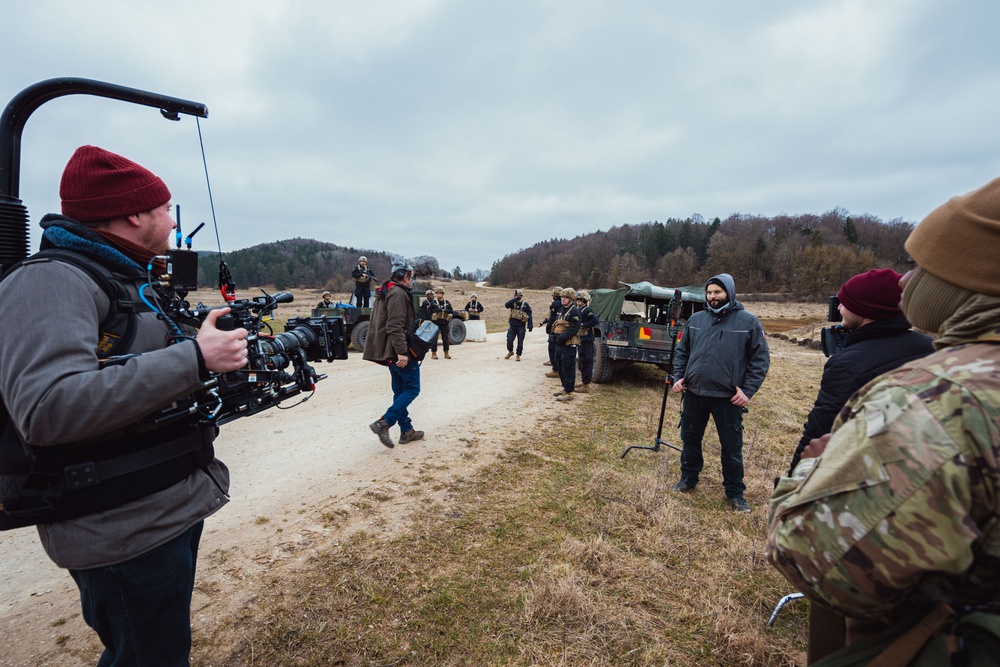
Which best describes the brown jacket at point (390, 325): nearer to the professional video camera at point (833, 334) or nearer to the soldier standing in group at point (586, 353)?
the professional video camera at point (833, 334)

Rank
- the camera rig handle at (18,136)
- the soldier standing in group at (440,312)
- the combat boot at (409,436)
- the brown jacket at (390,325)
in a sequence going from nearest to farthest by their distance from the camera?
1. the camera rig handle at (18,136)
2. the brown jacket at (390,325)
3. the combat boot at (409,436)
4. the soldier standing in group at (440,312)

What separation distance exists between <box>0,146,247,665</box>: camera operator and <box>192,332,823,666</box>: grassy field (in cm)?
102

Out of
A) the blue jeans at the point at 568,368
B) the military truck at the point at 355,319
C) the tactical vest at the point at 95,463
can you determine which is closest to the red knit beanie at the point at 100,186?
the tactical vest at the point at 95,463

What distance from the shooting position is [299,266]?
222ft

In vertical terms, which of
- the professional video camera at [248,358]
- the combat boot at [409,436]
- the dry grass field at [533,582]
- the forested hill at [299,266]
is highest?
the forested hill at [299,266]

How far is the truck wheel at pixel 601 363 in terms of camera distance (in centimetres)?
840

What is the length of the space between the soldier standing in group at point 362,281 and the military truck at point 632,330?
6245mm

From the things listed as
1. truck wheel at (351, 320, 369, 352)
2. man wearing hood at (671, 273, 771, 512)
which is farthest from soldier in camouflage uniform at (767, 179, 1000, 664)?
truck wheel at (351, 320, 369, 352)

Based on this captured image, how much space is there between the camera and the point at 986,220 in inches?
36.3

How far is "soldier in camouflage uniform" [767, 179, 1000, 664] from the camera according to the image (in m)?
0.83

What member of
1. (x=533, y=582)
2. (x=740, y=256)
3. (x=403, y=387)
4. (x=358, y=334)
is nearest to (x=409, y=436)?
(x=403, y=387)

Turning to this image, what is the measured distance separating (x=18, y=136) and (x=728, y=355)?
4.54 m

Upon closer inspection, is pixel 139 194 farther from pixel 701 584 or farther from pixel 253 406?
pixel 701 584

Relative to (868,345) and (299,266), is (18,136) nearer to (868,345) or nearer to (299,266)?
(868,345)
